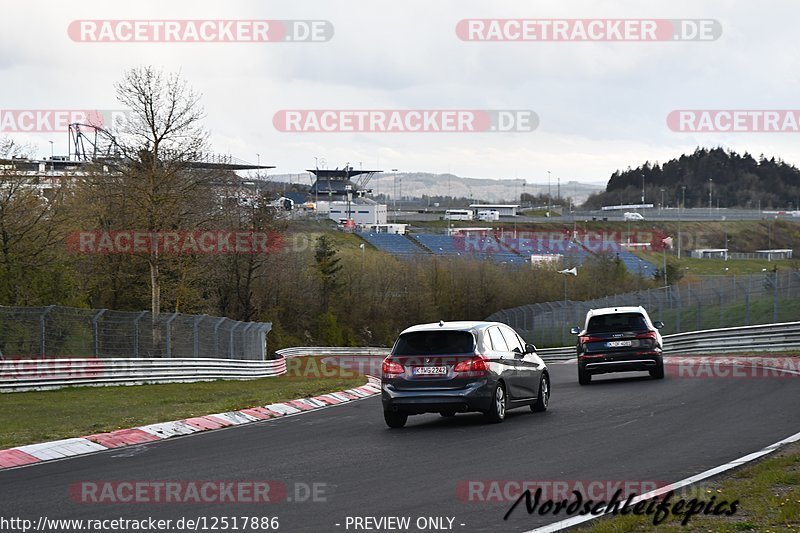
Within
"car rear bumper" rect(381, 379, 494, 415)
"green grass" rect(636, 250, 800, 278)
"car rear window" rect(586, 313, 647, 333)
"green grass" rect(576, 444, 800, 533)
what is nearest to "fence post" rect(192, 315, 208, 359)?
"car rear window" rect(586, 313, 647, 333)

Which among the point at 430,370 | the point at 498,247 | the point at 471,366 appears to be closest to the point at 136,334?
the point at 430,370

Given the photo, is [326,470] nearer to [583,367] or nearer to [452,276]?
[583,367]

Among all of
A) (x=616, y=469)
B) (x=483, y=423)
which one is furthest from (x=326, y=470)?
(x=483, y=423)

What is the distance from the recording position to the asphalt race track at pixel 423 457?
364 inches

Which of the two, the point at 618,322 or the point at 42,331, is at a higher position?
the point at 618,322

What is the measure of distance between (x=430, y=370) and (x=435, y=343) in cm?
44

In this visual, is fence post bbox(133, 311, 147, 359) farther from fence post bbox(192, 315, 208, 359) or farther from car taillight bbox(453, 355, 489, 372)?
car taillight bbox(453, 355, 489, 372)

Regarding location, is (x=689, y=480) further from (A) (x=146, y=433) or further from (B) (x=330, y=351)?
(B) (x=330, y=351)

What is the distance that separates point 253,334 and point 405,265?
64068mm

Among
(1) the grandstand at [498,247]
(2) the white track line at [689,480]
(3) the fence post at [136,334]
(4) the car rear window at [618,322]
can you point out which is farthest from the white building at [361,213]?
(2) the white track line at [689,480]

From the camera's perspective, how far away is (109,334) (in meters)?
31.3

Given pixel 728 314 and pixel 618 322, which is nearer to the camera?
pixel 618 322

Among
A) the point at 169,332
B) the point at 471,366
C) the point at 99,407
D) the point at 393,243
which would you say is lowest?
the point at 99,407

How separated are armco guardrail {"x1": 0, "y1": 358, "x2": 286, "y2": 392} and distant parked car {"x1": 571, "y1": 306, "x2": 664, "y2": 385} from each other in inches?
539
